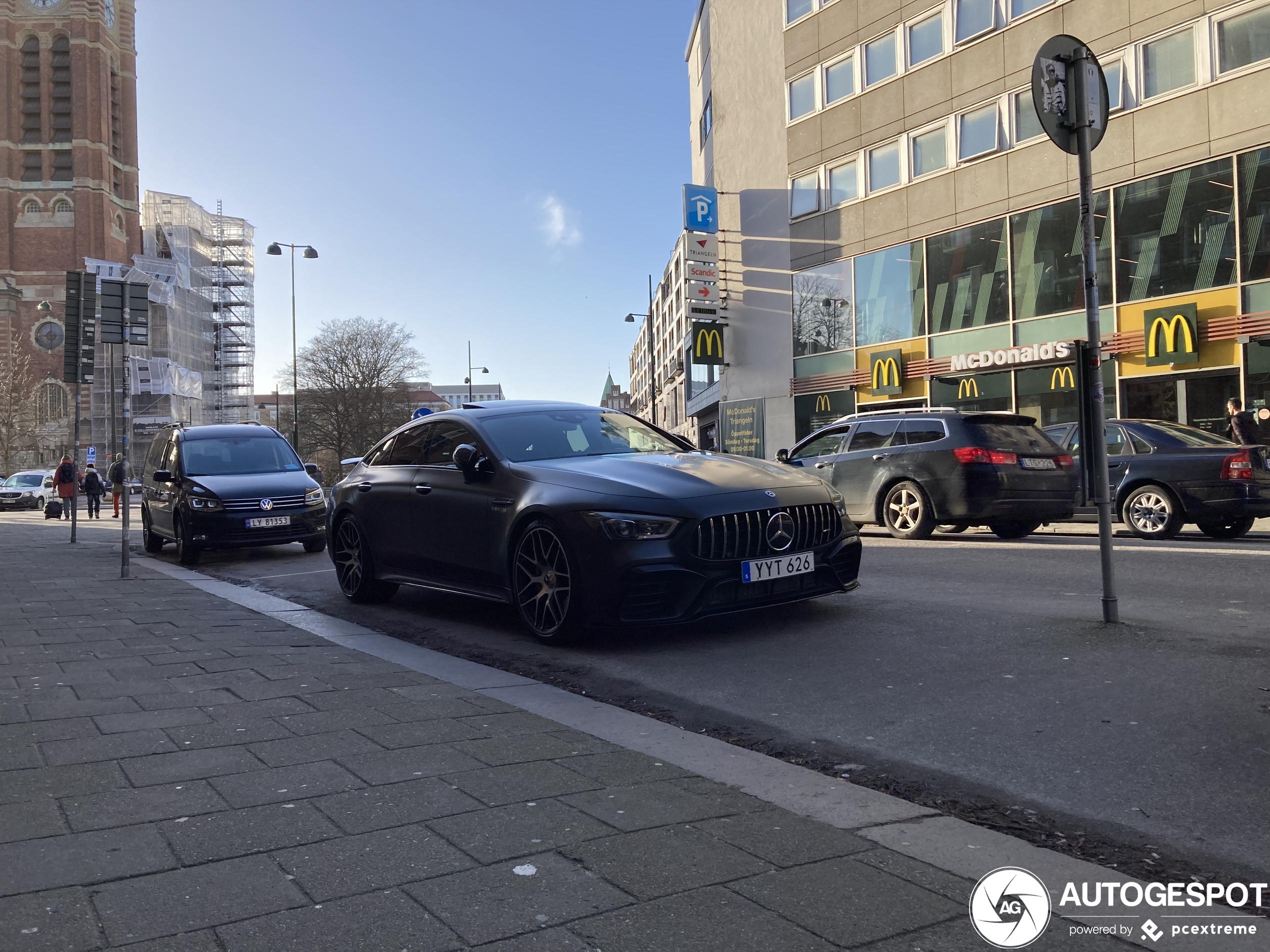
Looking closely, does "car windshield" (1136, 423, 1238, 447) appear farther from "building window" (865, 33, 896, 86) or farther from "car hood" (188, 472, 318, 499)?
"building window" (865, 33, 896, 86)

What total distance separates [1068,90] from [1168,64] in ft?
59.7

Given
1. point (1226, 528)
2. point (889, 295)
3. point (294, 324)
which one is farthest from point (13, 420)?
point (1226, 528)

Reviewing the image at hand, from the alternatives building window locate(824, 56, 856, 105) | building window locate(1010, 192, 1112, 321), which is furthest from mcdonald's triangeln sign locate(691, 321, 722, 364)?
building window locate(1010, 192, 1112, 321)

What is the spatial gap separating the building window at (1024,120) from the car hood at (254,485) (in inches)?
718

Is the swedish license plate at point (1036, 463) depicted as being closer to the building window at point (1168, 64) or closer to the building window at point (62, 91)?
the building window at point (1168, 64)

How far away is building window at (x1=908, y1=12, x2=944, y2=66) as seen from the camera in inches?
1040

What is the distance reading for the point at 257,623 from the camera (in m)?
7.48

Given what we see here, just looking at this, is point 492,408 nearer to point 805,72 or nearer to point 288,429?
point 805,72

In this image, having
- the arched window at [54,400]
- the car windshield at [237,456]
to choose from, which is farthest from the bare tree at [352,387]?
the car windshield at [237,456]

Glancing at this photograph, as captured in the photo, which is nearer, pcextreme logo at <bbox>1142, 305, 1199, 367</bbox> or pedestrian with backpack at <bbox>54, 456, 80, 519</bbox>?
pcextreme logo at <bbox>1142, 305, 1199, 367</bbox>

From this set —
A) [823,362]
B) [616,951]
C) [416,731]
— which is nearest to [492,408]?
[416,731]

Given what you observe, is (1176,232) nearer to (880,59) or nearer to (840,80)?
(880,59)

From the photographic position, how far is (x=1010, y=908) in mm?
2537

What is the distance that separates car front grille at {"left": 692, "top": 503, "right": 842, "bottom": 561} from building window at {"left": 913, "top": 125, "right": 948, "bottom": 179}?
2231 centimetres
